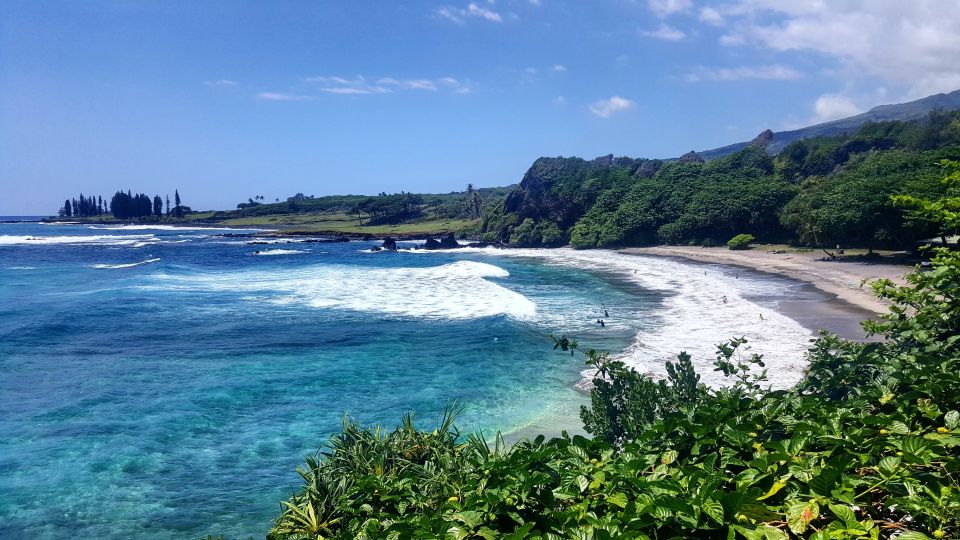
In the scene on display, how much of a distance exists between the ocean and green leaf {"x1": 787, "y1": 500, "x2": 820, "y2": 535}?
39.1 ft

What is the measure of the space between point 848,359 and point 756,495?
5169mm

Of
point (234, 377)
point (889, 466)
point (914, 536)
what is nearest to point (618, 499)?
point (914, 536)

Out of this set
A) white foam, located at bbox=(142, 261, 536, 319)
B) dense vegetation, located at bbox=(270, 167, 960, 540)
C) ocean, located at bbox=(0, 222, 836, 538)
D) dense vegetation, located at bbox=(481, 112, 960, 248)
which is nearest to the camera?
dense vegetation, located at bbox=(270, 167, 960, 540)

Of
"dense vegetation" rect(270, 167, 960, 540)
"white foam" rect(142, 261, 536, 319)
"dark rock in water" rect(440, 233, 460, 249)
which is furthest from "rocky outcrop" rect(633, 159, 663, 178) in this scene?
"dense vegetation" rect(270, 167, 960, 540)

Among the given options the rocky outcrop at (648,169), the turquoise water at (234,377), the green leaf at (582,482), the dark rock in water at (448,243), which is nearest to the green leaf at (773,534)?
the green leaf at (582,482)

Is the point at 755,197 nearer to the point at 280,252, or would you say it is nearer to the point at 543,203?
the point at 543,203

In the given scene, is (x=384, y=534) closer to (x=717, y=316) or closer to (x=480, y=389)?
(x=480, y=389)

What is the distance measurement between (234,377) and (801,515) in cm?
2350

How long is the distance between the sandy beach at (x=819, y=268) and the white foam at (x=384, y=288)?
61.6 ft

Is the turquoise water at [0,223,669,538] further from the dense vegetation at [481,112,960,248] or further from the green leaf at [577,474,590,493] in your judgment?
the dense vegetation at [481,112,960,248]

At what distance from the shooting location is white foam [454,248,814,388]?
21094mm

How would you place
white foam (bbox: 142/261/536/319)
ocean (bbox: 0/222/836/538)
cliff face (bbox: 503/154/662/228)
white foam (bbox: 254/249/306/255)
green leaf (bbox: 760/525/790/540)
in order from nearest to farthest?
green leaf (bbox: 760/525/790/540)
ocean (bbox: 0/222/836/538)
white foam (bbox: 142/261/536/319)
white foam (bbox: 254/249/306/255)
cliff face (bbox: 503/154/662/228)

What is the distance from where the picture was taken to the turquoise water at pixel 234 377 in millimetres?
14047

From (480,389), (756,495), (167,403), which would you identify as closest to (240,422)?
(167,403)
